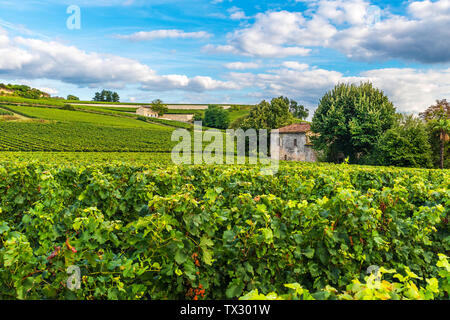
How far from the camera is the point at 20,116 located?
79.5 m

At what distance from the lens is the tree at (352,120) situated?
37719mm

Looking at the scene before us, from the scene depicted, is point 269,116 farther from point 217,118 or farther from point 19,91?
point 19,91

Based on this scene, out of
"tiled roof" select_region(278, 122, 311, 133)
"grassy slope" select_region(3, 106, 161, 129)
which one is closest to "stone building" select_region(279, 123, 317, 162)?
"tiled roof" select_region(278, 122, 311, 133)

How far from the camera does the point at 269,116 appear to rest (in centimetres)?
6122

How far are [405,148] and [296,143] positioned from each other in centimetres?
2063

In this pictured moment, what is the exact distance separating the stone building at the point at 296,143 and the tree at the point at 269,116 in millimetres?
5306

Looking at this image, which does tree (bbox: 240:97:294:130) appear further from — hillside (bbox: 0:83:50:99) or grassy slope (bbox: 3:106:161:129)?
hillside (bbox: 0:83:50:99)

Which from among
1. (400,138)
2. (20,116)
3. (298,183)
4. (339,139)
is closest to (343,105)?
(339,139)

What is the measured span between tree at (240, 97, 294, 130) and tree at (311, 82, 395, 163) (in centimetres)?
1793

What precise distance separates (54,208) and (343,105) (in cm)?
3970

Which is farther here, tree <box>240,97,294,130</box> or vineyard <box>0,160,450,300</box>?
tree <box>240,97,294,130</box>

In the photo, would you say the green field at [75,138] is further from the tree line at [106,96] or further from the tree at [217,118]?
the tree line at [106,96]

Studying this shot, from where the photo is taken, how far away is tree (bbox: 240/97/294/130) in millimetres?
60094

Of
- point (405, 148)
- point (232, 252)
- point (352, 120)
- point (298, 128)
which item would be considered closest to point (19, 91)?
point (298, 128)
